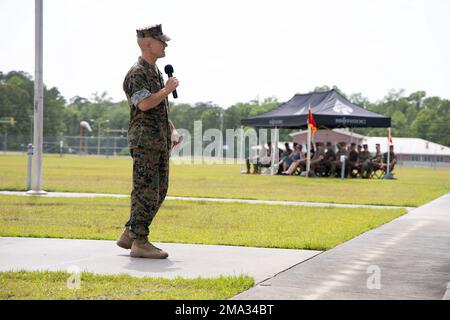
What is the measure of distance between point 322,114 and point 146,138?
78.9 feet

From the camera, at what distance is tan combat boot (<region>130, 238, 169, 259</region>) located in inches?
277

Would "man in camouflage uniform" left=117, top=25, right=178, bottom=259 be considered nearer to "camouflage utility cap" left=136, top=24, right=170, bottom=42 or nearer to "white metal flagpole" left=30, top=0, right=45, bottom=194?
"camouflage utility cap" left=136, top=24, right=170, bottom=42

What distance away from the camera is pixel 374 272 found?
6.31 m

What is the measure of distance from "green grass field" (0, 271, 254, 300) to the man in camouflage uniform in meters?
1.19

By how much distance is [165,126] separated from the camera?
7160 millimetres

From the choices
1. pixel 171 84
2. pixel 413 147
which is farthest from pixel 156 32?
pixel 413 147

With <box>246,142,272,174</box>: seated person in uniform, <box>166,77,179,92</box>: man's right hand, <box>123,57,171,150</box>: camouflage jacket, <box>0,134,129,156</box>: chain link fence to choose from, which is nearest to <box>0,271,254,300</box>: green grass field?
<box>123,57,171,150</box>: camouflage jacket

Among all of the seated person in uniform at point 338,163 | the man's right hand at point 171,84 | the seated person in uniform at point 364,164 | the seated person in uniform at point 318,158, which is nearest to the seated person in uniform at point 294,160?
the seated person in uniform at point 318,158

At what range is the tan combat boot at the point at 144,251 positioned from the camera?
7.04m


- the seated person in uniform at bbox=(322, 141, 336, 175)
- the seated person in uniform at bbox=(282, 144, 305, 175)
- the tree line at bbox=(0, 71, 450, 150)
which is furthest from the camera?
the tree line at bbox=(0, 71, 450, 150)

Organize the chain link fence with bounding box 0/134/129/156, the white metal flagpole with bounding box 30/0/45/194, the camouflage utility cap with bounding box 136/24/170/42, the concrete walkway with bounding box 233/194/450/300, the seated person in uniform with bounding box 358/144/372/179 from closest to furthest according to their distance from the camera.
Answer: the concrete walkway with bounding box 233/194/450/300
the camouflage utility cap with bounding box 136/24/170/42
the white metal flagpole with bounding box 30/0/45/194
the seated person in uniform with bounding box 358/144/372/179
the chain link fence with bounding box 0/134/129/156

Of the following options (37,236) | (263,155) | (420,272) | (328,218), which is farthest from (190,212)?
(263,155)

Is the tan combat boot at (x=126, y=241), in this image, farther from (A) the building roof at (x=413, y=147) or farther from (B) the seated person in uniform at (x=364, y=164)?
(A) the building roof at (x=413, y=147)

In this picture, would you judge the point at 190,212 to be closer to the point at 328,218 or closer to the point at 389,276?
the point at 328,218
